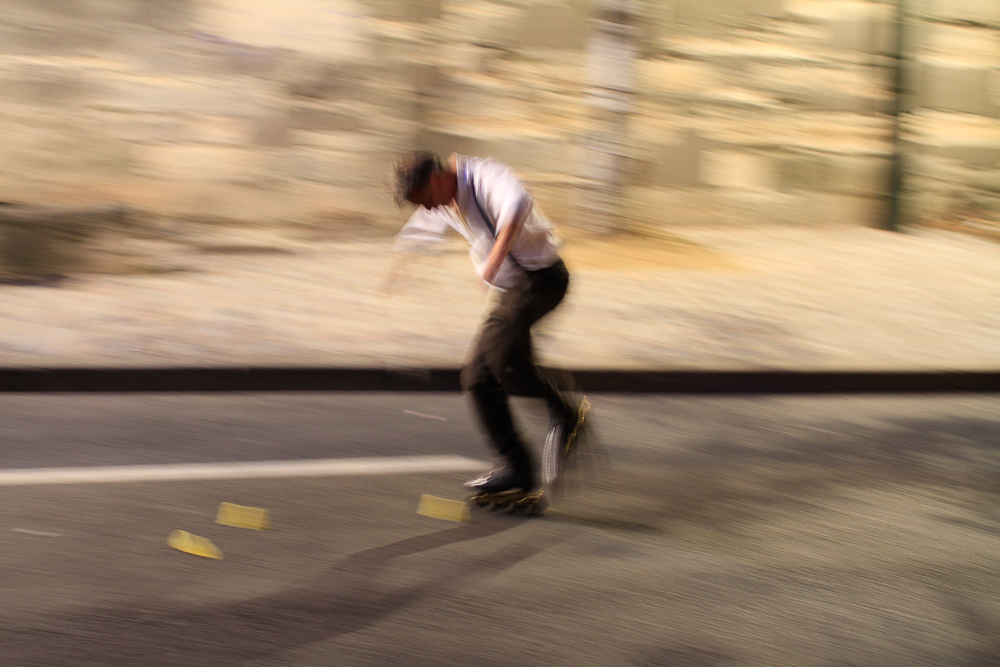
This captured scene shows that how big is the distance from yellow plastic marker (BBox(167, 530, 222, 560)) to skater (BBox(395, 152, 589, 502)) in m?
1.20

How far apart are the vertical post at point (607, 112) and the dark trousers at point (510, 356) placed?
6.50 meters

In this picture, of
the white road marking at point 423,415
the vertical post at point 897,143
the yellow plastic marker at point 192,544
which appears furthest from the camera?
the vertical post at point 897,143

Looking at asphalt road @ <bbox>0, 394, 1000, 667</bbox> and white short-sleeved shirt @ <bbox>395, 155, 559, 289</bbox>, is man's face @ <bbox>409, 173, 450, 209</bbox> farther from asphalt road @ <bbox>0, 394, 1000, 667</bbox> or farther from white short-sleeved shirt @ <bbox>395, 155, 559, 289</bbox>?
asphalt road @ <bbox>0, 394, 1000, 667</bbox>

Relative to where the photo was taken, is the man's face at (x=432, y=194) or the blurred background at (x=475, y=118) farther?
the blurred background at (x=475, y=118)

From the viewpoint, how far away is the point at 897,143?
12312mm

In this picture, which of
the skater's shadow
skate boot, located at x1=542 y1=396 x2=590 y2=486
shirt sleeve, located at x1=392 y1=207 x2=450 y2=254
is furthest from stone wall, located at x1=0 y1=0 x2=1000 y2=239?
the skater's shadow

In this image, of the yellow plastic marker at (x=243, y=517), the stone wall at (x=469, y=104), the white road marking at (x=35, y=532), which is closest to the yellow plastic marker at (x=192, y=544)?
the yellow plastic marker at (x=243, y=517)

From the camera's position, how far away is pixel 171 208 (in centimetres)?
1051

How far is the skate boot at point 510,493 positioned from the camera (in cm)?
436

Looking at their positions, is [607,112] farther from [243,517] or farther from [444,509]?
[243,517]

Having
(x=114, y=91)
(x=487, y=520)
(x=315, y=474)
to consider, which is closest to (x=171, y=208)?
(x=114, y=91)

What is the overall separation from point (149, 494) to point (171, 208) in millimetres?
6807

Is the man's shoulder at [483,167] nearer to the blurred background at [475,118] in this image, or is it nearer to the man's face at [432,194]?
the man's face at [432,194]

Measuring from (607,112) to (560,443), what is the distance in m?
6.64
